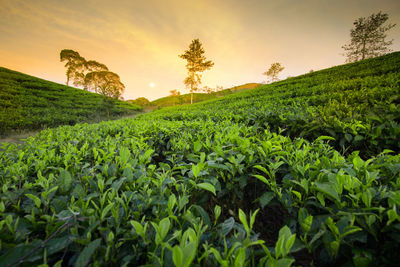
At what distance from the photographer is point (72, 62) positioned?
42.1 metres

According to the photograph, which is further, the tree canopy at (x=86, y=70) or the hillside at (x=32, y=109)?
the tree canopy at (x=86, y=70)

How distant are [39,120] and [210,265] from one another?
15.5 meters

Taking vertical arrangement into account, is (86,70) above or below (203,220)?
above

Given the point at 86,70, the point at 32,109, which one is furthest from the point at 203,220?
the point at 86,70

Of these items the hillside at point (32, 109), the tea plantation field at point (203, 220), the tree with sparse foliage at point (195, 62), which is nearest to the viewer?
the tea plantation field at point (203, 220)

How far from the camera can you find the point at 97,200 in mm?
1137

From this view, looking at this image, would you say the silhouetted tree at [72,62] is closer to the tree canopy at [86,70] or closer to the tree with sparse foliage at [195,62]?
A: the tree canopy at [86,70]

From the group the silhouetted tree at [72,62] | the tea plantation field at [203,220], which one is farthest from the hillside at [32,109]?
the silhouetted tree at [72,62]

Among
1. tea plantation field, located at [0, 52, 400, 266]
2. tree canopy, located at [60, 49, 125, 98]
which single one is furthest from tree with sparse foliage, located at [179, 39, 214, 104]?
tea plantation field, located at [0, 52, 400, 266]

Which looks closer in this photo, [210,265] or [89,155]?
[210,265]

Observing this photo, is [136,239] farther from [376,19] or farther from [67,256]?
[376,19]

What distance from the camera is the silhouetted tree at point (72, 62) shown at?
40.9 m

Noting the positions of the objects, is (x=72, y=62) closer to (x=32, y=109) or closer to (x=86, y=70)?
(x=86, y=70)

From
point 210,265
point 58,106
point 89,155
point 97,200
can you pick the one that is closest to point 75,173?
point 89,155
